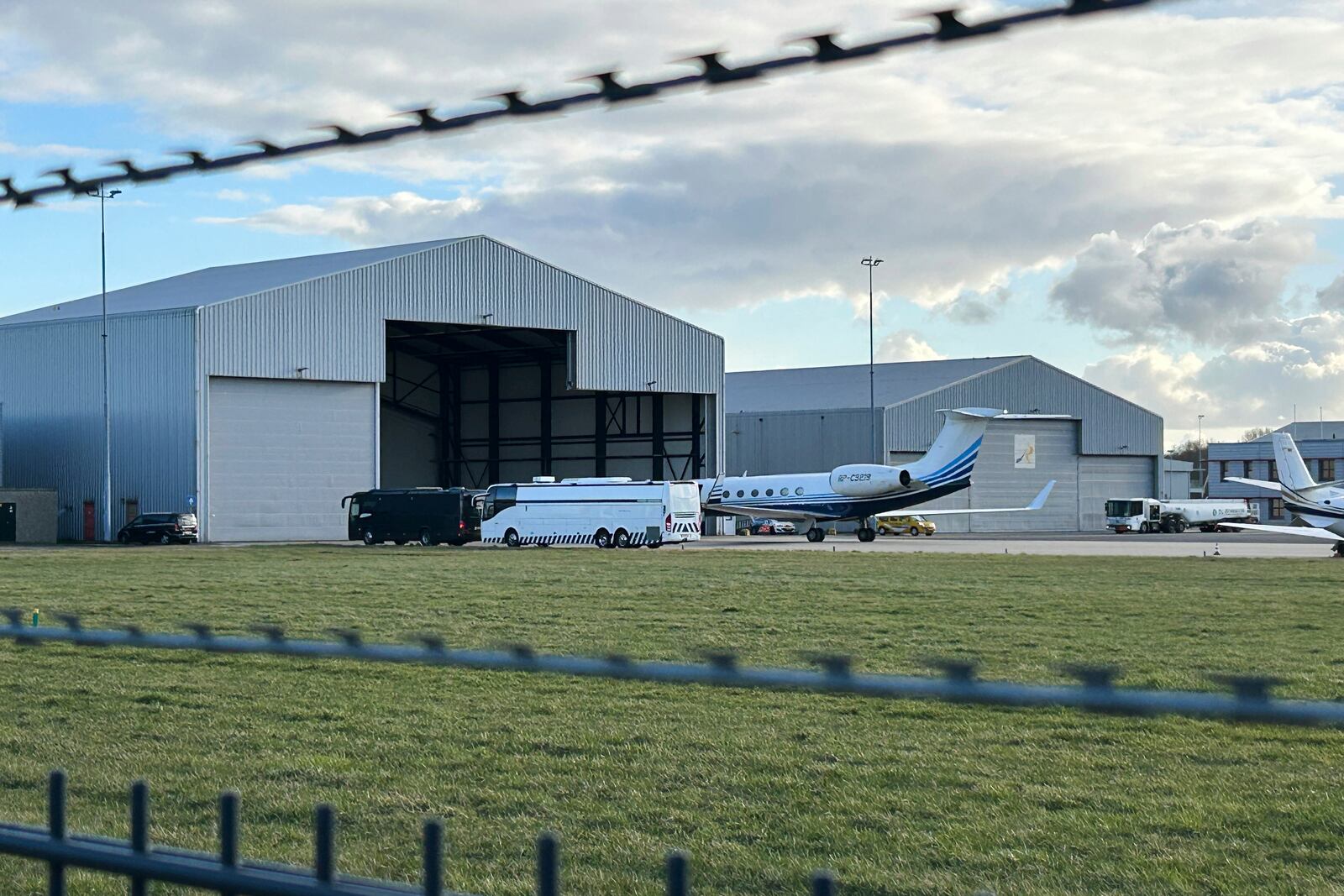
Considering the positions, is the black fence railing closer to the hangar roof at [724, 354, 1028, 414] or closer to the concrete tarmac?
the concrete tarmac

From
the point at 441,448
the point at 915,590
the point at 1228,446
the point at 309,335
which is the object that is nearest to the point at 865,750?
the point at 915,590

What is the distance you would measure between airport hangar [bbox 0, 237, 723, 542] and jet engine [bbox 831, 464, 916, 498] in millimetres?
11147

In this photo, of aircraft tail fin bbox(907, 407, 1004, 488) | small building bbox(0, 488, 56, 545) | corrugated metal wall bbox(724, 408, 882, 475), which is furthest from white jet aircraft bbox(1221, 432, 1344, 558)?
small building bbox(0, 488, 56, 545)

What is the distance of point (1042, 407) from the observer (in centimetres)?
9206

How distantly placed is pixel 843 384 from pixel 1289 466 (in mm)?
36430

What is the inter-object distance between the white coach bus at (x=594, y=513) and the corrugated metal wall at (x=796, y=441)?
97.0 feet

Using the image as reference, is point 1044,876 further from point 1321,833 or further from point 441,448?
point 441,448

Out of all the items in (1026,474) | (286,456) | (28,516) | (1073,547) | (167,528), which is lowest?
(1073,547)

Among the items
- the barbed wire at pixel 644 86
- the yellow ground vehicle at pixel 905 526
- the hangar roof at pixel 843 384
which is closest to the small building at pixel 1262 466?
the hangar roof at pixel 843 384

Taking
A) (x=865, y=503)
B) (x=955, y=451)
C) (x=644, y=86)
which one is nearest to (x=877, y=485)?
(x=865, y=503)

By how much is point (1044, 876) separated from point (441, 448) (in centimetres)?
8013

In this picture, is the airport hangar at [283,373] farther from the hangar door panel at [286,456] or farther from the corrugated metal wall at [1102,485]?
the corrugated metal wall at [1102,485]

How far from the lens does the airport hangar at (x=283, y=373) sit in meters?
59.2

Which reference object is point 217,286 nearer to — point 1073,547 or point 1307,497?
point 1073,547
